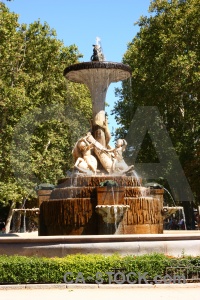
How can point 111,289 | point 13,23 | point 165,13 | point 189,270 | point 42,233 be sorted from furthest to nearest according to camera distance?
point 165,13 → point 13,23 → point 42,233 → point 189,270 → point 111,289

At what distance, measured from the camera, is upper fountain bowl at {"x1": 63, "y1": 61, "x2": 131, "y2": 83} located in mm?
18312

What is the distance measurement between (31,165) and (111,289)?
75.8 ft

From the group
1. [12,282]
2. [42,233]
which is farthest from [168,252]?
[42,233]

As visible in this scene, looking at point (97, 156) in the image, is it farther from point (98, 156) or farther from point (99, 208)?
point (99, 208)

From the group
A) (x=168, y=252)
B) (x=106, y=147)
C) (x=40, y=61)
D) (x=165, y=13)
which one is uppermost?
(x=165, y=13)

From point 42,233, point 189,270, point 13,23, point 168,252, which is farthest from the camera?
point 13,23

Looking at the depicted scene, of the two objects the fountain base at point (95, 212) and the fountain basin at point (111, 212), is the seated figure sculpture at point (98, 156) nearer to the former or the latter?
the fountain base at point (95, 212)

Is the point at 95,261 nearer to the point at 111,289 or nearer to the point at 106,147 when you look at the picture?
the point at 111,289

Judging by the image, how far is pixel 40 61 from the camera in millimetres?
34438

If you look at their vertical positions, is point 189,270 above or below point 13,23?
below

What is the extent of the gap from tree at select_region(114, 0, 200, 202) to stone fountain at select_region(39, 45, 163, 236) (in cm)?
1415
